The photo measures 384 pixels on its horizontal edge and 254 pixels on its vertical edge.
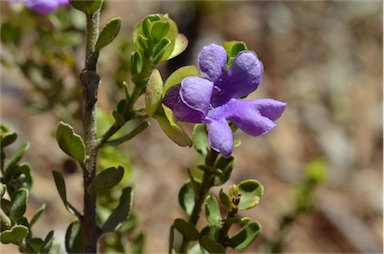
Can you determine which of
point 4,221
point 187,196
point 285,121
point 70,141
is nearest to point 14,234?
point 4,221

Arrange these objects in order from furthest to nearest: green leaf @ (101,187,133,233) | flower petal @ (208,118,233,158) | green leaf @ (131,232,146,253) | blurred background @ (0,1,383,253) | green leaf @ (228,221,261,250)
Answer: blurred background @ (0,1,383,253), green leaf @ (131,232,146,253), green leaf @ (101,187,133,233), green leaf @ (228,221,261,250), flower petal @ (208,118,233,158)

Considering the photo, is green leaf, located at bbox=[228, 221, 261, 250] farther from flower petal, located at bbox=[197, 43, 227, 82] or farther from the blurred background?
the blurred background

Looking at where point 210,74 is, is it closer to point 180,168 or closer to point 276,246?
point 276,246

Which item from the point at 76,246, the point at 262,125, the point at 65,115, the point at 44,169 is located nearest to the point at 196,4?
the point at 44,169

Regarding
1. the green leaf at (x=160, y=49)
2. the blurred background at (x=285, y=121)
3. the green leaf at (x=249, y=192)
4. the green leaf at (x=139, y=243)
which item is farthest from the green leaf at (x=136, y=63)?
the blurred background at (x=285, y=121)

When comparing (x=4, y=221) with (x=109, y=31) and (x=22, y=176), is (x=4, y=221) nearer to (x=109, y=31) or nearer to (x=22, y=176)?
(x=22, y=176)

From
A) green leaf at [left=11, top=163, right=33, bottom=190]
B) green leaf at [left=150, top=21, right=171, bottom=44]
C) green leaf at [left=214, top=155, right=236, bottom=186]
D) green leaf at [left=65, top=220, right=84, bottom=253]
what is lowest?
green leaf at [left=65, top=220, right=84, bottom=253]

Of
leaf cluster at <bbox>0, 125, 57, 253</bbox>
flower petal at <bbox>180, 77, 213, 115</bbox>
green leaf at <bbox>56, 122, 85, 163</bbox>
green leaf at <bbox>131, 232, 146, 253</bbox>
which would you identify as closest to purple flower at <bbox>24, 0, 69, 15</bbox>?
leaf cluster at <bbox>0, 125, 57, 253</bbox>
